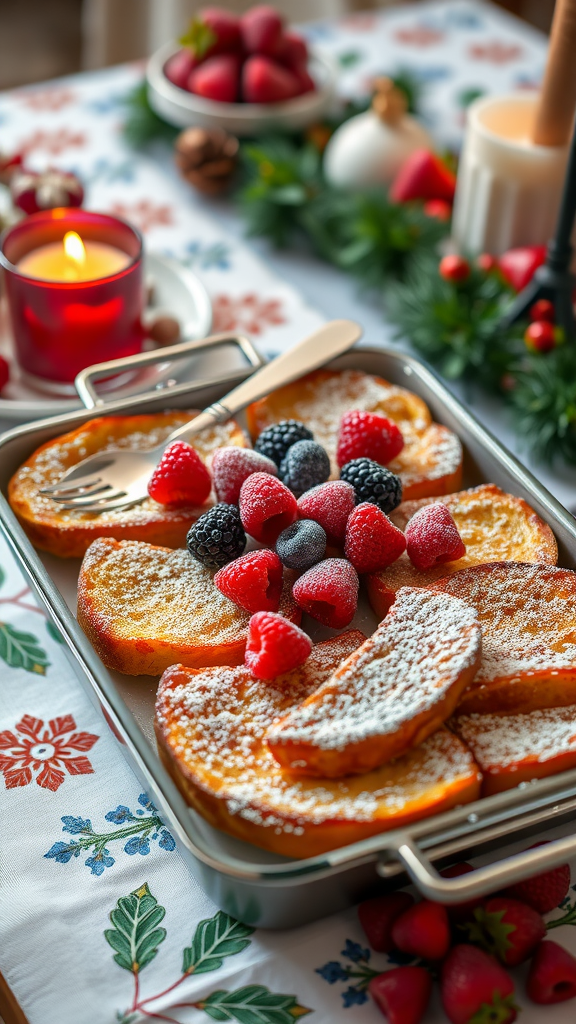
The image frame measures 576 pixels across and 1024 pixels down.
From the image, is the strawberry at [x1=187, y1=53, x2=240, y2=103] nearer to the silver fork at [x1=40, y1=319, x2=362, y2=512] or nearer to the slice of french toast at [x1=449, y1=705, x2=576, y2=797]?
the silver fork at [x1=40, y1=319, x2=362, y2=512]

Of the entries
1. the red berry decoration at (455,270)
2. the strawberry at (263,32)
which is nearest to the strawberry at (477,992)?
the red berry decoration at (455,270)

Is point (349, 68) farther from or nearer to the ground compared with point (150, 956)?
farther from the ground

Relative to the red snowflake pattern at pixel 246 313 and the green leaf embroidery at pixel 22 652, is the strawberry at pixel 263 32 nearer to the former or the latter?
the red snowflake pattern at pixel 246 313

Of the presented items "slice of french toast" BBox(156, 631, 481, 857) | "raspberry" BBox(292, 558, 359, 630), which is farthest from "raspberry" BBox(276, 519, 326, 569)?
"slice of french toast" BBox(156, 631, 481, 857)

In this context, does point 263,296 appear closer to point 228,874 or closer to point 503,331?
point 503,331

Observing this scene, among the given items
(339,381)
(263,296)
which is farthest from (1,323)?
(339,381)

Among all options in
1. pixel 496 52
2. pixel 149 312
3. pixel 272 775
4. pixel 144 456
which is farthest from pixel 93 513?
pixel 496 52
